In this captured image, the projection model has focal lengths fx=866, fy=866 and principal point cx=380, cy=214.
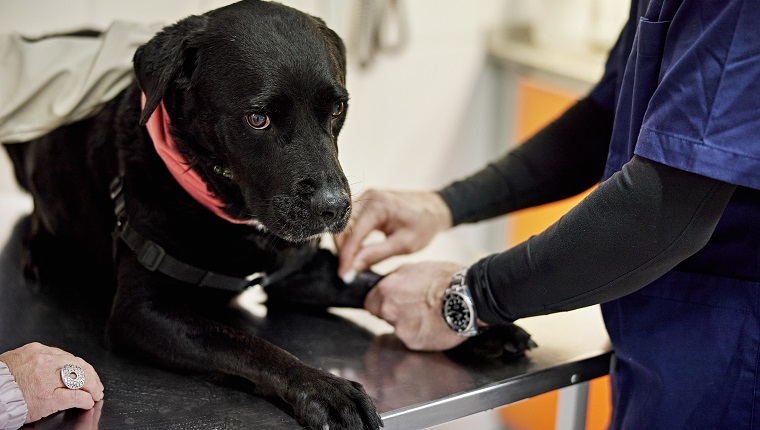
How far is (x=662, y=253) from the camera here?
0.94 meters

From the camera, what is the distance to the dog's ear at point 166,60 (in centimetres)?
109

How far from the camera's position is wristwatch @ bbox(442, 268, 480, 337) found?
1120 mm

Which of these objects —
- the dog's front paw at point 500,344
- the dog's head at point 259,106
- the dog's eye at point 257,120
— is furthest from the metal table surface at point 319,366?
the dog's eye at point 257,120

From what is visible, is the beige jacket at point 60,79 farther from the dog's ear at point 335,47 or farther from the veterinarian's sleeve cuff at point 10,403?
the veterinarian's sleeve cuff at point 10,403

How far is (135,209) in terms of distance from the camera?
119cm

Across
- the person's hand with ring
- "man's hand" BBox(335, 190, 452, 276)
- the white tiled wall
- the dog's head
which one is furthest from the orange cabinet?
the person's hand with ring

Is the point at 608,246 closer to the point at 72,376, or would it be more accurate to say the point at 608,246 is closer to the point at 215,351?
the point at 215,351

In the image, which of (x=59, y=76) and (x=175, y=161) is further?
(x=59, y=76)

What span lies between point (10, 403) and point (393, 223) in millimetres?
653

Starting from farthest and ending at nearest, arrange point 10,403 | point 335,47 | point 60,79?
point 60,79 → point 335,47 → point 10,403

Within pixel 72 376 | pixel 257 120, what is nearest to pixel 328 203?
pixel 257 120

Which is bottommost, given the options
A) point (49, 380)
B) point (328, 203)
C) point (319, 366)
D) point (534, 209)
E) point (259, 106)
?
point (534, 209)

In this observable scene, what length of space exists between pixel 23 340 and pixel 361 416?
0.49 m

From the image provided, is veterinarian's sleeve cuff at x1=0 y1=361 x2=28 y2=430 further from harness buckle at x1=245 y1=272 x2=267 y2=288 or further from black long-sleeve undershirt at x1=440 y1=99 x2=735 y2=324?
black long-sleeve undershirt at x1=440 y1=99 x2=735 y2=324
